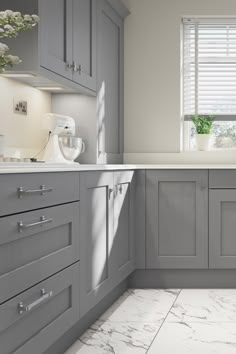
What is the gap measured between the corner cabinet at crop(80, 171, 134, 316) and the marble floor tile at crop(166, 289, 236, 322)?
40 centimetres


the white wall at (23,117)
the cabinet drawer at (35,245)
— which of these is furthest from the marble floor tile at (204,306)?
the white wall at (23,117)

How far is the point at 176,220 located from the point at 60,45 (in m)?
1.56

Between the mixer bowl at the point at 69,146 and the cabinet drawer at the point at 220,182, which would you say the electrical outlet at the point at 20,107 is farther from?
the cabinet drawer at the point at 220,182

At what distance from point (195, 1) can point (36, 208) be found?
3168mm

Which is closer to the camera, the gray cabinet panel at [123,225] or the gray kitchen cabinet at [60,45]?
the gray kitchen cabinet at [60,45]

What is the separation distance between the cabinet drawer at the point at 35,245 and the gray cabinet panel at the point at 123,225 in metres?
0.93

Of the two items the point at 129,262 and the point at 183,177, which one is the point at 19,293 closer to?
the point at 129,262

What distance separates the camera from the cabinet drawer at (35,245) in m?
2.18

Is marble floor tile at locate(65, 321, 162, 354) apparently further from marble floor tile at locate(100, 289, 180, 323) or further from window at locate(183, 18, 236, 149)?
window at locate(183, 18, 236, 149)

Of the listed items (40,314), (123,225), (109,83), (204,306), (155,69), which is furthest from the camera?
(155,69)

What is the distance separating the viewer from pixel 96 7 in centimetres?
426

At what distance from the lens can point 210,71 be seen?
528 centimetres

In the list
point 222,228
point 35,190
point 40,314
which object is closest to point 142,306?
point 222,228

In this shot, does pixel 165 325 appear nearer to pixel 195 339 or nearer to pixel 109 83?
pixel 195 339
